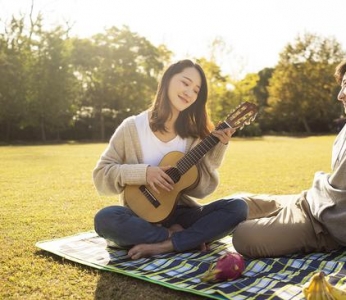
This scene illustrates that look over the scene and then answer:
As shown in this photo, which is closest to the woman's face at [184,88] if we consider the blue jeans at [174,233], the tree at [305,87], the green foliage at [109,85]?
the blue jeans at [174,233]

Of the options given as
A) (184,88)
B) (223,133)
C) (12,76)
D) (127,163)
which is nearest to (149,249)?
(127,163)

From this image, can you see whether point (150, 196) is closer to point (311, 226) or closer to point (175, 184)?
point (175, 184)

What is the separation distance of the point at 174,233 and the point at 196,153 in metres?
0.75

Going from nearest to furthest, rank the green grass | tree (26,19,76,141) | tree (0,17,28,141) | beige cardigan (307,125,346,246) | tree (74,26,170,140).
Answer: the green grass < beige cardigan (307,125,346,246) < tree (0,17,28,141) < tree (26,19,76,141) < tree (74,26,170,140)

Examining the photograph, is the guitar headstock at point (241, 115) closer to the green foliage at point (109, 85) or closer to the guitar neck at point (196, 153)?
the guitar neck at point (196, 153)

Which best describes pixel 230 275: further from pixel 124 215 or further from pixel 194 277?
pixel 124 215

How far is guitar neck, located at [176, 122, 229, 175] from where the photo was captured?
390 centimetres

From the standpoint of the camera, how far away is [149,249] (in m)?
3.69

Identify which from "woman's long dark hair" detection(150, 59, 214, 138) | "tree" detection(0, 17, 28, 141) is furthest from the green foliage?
"woman's long dark hair" detection(150, 59, 214, 138)

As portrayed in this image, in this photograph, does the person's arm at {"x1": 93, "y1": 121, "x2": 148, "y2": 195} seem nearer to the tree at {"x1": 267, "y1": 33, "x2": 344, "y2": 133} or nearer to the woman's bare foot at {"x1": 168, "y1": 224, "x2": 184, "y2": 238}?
the woman's bare foot at {"x1": 168, "y1": 224, "x2": 184, "y2": 238}

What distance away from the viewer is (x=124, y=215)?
372 cm

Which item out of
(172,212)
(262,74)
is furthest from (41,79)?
(172,212)

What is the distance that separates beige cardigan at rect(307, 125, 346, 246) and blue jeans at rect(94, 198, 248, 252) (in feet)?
2.19

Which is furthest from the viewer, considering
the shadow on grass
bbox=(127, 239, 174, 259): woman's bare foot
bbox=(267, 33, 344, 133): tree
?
bbox=(267, 33, 344, 133): tree
